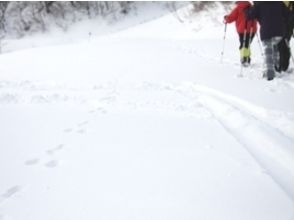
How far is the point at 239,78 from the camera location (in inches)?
233

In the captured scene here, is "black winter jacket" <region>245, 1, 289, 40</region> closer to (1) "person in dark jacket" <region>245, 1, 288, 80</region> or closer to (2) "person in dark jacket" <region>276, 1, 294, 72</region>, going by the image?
(1) "person in dark jacket" <region>245, 1, 288, 80</region>

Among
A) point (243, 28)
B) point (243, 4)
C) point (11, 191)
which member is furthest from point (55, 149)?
point (243, 4)

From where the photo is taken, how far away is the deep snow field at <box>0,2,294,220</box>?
2447 millimetres

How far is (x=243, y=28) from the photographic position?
278 inches

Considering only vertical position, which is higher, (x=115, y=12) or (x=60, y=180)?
(x=115, y=12)

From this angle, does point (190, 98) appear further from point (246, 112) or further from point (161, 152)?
point (161, 152)

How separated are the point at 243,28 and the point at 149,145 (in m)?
4.72

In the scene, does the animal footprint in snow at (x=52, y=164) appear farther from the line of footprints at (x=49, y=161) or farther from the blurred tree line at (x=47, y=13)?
the blurred tree line at (x=47, y=13)

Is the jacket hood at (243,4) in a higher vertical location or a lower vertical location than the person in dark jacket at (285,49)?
higher

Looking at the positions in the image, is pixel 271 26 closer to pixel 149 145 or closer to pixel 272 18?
pixel 272 18

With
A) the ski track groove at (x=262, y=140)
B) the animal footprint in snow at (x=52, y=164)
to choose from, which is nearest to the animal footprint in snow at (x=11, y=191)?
the animal footprint in snow at (x=52, y=164)

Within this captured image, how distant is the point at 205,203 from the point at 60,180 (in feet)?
4.21

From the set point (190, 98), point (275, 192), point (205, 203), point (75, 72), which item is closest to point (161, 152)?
point (205, 203)

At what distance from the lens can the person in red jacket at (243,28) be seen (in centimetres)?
686
